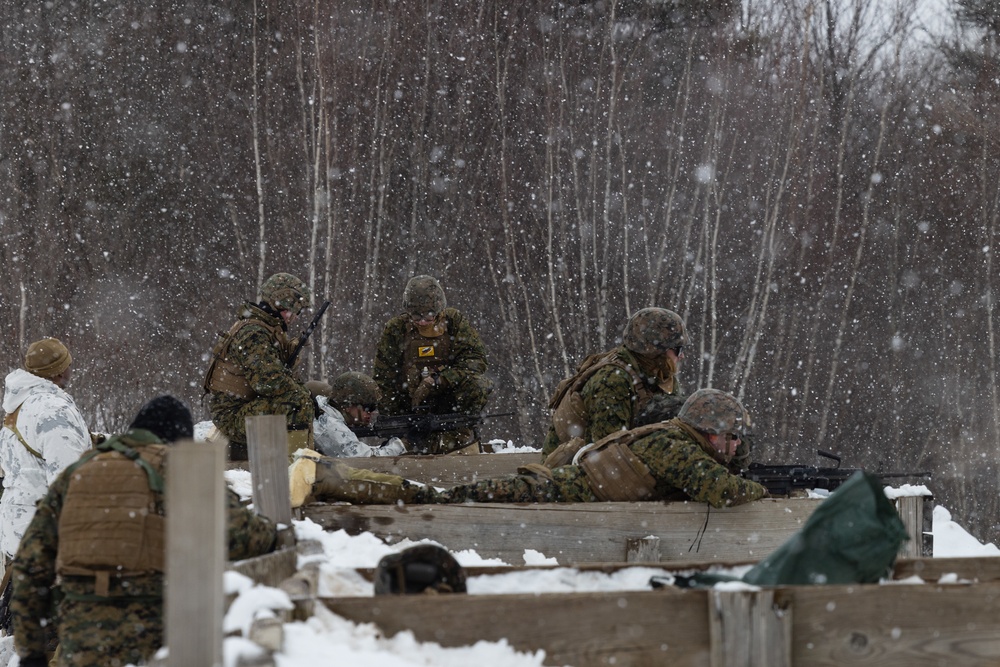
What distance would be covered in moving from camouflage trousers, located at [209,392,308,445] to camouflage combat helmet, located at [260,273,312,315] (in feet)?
2.01

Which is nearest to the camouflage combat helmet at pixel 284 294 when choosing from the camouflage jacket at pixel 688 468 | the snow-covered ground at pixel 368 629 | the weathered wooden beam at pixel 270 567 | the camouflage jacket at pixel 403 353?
the camouflage jacket at pixel 403 353

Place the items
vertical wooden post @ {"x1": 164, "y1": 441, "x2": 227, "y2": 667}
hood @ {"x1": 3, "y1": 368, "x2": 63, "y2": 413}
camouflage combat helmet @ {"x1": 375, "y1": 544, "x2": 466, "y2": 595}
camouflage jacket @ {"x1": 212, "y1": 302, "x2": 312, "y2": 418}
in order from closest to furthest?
vertical wooden post @ {"x1": 164, "y1": 441, "x2": 227, "y2": 667} → camouflage combat helmet @ {"x1": 375, "y1": 544, "x2": 466, "y2": 595} → hood @ {"x1": 3, "y1": 368, "x2": 63, "y2": 413} → camouflage jacket @ {"x1": 212, "y1": 302, "x2": 312, "y2": 418}

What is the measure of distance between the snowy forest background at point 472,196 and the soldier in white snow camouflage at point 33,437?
921 cm

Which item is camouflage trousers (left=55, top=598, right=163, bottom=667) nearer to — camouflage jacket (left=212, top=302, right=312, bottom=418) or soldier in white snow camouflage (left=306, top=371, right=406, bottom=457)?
camouflage jacket (left=212, top=302, right=312, bottom=418)

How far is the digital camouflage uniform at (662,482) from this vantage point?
6422mm

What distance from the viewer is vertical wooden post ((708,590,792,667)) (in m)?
3.43

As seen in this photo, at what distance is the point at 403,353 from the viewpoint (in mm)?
9711

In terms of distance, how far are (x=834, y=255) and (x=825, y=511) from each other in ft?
47.9

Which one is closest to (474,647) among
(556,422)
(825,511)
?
(825,511)

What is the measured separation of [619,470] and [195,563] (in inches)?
161

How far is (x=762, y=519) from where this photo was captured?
22.0ft

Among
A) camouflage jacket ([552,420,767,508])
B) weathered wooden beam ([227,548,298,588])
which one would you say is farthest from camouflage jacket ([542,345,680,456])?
weathered wooden beam ([227,548,298,588])

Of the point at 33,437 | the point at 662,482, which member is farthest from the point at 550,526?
the point at 33,437

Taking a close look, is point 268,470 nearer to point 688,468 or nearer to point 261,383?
point 688,468
